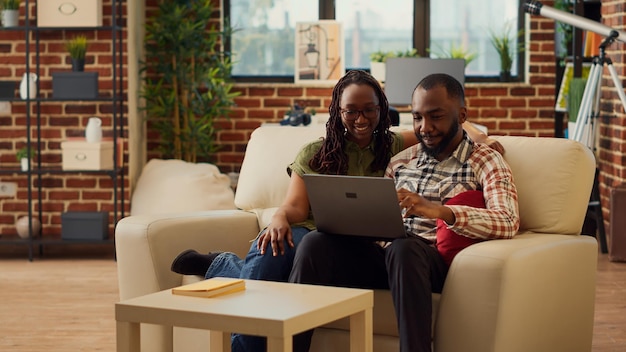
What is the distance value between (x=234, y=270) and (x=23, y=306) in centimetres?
188

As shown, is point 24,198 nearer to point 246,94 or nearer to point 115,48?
point 115,48

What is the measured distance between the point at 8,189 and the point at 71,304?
180cm

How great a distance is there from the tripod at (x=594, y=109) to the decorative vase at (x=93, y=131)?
2.73 meters

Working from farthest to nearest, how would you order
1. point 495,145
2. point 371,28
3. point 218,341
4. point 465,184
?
point 371,28 → point 495,145 → point 465,184 → point 218,341

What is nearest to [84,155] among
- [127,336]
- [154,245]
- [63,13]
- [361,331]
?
[63,13]

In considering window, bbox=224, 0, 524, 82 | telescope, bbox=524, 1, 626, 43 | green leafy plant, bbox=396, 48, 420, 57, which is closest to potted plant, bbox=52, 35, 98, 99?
window, bbox=224, 0, 524, 82

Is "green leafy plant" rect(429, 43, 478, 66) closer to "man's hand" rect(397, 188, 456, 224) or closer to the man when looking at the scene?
the man

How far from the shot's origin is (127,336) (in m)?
2.67

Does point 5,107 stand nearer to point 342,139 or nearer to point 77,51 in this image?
point 77,51

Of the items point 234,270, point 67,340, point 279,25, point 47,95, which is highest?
point 279,25

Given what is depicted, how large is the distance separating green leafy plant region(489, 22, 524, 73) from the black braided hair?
3.85m

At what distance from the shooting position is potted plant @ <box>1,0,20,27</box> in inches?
240

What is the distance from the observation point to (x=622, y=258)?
231 inches

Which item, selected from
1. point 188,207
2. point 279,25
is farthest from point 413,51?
point 188,207
